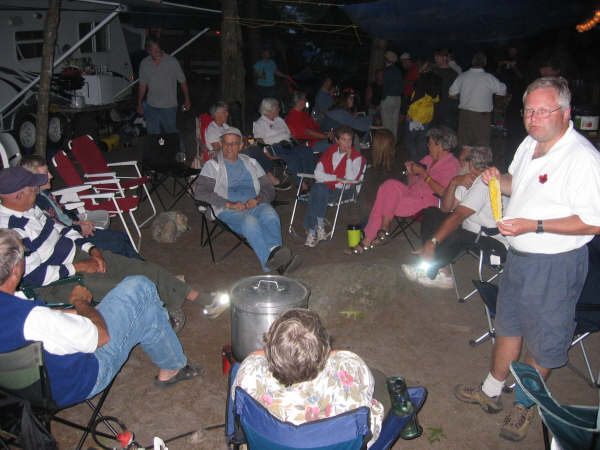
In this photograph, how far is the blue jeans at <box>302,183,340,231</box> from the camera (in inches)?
211

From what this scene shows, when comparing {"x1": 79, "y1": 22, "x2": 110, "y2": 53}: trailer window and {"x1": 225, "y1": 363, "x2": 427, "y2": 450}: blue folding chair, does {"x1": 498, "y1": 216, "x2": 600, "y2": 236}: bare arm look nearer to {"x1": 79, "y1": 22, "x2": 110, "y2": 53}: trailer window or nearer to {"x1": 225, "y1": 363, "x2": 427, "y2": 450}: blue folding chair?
{"x1": 225, "y1": 363, "x2": 427, "y2": 450}: blue folding chair

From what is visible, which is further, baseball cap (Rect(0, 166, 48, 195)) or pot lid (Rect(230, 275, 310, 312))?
baseball cap (Rect(0, 166, 48, 195))

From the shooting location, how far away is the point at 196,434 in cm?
266

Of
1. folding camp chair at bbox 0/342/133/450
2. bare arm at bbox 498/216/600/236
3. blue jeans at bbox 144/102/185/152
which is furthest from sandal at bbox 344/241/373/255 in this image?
blue jeans at bbox 144/102/185/152

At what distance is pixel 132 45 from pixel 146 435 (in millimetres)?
14160

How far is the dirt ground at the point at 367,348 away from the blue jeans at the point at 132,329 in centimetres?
30

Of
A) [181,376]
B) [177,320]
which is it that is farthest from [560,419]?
[177,320]

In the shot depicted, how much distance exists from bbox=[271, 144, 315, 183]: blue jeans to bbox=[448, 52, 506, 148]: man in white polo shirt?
229cm

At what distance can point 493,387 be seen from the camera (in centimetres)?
284

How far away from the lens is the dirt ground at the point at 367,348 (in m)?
2.74

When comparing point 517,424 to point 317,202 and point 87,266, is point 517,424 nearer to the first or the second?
point 87,266

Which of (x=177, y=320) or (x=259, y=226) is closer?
(x=177, y=320)

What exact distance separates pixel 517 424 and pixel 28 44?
1014 centimetres

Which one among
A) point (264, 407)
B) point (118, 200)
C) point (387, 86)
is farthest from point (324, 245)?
point (387, 86)
